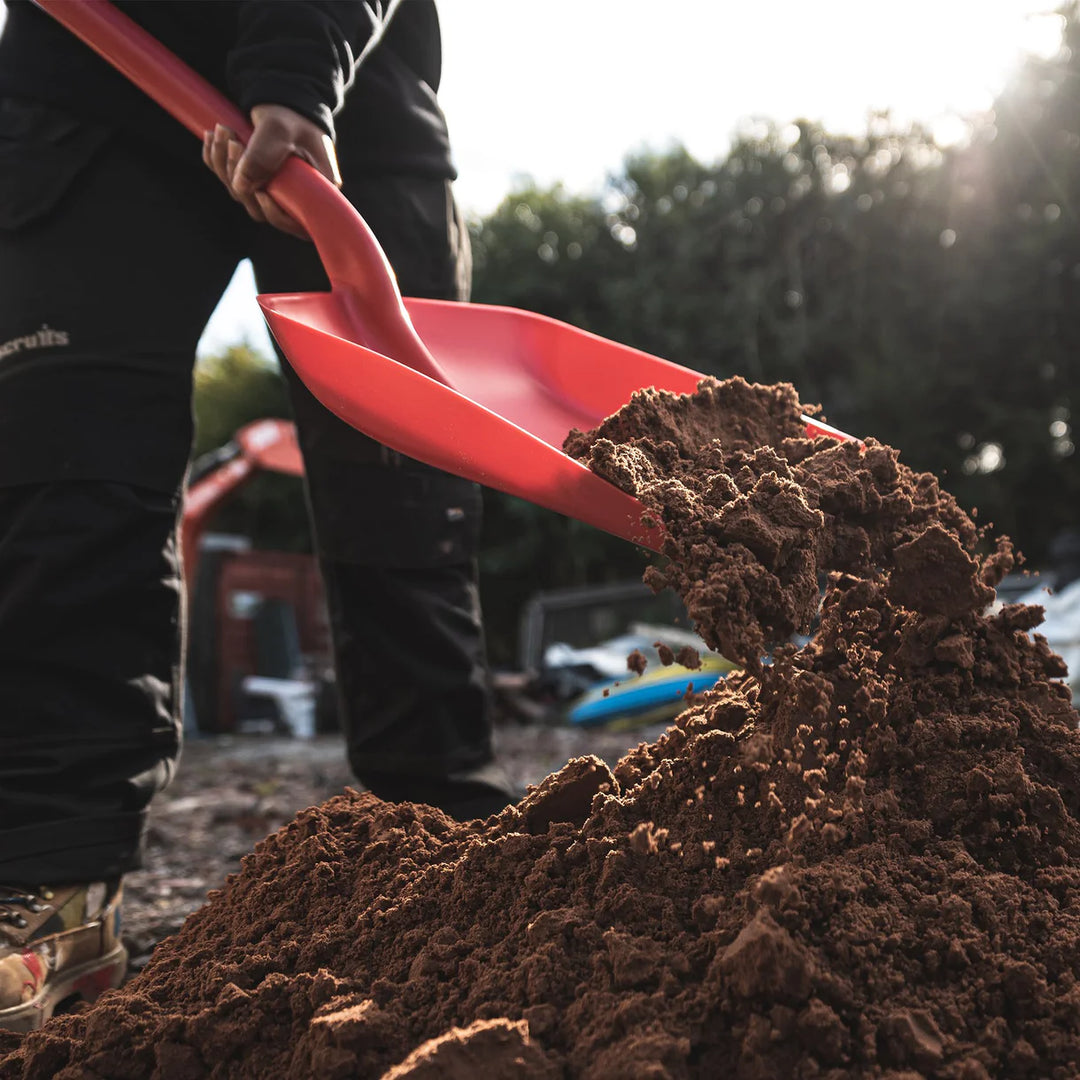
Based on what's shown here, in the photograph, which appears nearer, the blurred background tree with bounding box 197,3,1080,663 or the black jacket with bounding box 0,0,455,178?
the black jacket with bounding box 0,0,455,178

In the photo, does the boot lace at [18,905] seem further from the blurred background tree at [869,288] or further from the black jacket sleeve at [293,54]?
the blurred background tree at [869,288]

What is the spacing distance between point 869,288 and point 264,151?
8.72 metres

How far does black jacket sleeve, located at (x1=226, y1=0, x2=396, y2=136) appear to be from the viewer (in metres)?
1.42

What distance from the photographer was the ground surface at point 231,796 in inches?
76.5

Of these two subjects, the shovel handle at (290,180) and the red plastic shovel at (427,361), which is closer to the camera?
the red plastic shovel at (427,361)

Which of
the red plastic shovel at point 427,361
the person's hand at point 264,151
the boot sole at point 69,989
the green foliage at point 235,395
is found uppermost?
the green foliage at point 235,395

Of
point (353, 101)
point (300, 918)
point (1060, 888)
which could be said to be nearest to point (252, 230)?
point (353, 101)

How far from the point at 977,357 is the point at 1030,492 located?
1.32m

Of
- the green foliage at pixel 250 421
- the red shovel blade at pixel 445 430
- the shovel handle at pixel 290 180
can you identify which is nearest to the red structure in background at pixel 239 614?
the green foliage at pixel 250 421

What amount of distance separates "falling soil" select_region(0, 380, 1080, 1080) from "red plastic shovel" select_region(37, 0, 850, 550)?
4.2 inches

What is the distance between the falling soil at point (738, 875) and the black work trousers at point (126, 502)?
292 mm

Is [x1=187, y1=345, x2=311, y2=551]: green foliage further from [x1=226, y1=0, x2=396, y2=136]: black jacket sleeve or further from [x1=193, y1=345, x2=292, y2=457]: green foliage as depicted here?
[x1=226, y1=0, x2=396, y2=136]: black jacket sleeve

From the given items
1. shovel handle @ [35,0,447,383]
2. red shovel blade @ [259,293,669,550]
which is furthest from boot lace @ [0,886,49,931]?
shovel handle @ [35,0,447,383]

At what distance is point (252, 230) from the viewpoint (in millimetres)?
1679
